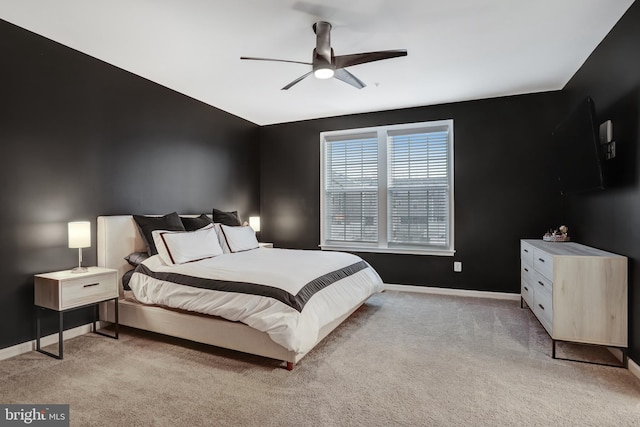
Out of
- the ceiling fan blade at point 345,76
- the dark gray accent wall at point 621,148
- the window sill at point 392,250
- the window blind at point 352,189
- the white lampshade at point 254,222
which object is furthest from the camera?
the white lampshade at point 254,222

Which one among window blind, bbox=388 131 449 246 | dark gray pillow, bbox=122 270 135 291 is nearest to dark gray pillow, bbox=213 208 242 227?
dark gray pillow, bbox=122 270 135 291

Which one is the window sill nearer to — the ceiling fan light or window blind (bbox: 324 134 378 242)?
window blind (bbox: 324 134 378 242)

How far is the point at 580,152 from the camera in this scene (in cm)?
315

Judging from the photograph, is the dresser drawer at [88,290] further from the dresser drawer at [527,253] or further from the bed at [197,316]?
the dresser drawer at [527,253]

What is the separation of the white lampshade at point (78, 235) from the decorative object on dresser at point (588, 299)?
392 cm

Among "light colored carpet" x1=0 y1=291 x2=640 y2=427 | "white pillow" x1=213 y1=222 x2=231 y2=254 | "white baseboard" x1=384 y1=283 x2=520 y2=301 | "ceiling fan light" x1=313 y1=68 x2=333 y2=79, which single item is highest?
"ceiling fan light" x1=313 y1=68 x2=333 y2=79

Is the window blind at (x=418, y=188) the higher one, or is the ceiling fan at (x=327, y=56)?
the ceiling fan at (x=327, y=56)

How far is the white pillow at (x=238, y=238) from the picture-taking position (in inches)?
173

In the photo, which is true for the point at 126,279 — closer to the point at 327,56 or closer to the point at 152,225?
the point at 152,225

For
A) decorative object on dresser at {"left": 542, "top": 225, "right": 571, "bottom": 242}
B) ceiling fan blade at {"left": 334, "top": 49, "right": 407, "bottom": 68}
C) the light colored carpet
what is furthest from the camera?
decorative object on dresser at {"left": 542, "top": 225, "right": 571, "bottom": 242}


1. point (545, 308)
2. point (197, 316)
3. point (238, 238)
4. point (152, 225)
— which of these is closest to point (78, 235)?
point (152, 225)

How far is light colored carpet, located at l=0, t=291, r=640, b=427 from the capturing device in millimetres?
2033

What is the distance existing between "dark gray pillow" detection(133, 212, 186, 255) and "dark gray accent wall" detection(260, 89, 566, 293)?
2.75 metres

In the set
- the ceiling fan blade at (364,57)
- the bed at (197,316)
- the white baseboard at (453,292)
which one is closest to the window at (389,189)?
the white baseboard at (453,292)
